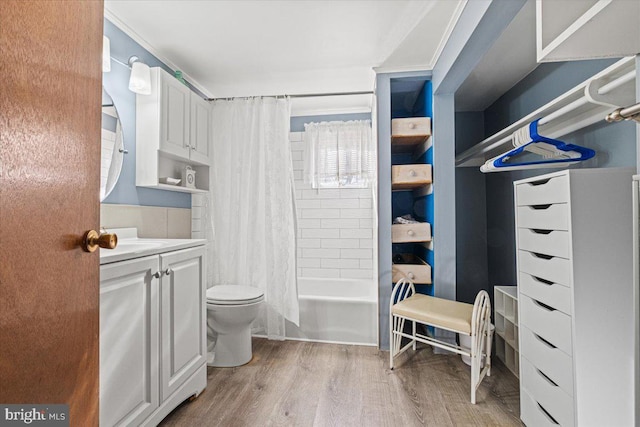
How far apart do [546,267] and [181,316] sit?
6.05 feet

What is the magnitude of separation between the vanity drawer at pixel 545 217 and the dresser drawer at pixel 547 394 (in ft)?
2.23

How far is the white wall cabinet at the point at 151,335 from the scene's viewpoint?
1271 mm

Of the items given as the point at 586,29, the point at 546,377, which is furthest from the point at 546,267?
the point at 586,29

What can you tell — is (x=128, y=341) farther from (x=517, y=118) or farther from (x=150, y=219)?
(x=517, y=118)

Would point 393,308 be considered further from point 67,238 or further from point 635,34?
point 67,238

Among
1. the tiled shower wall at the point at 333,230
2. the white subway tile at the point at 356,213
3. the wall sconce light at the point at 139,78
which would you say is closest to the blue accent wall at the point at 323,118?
the tiled shower wall at the point at 333,230

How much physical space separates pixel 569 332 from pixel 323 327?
185 centimetres

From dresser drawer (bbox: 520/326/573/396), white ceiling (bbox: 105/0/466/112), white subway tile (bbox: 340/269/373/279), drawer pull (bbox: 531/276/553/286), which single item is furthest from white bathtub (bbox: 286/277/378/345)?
white ceiling (bbox: 105/0/466/112)

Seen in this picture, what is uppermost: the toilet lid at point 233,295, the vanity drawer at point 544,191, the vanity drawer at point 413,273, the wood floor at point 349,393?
the vanity drawer at point 544,191

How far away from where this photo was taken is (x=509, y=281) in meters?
2.78

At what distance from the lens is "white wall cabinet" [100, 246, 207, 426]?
127 cm

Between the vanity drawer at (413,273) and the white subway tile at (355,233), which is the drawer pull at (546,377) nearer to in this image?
the vanity drawer at (413,273)

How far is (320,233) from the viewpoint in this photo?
3631 millimetres

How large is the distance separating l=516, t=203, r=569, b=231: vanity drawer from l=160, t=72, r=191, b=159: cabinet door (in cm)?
225
